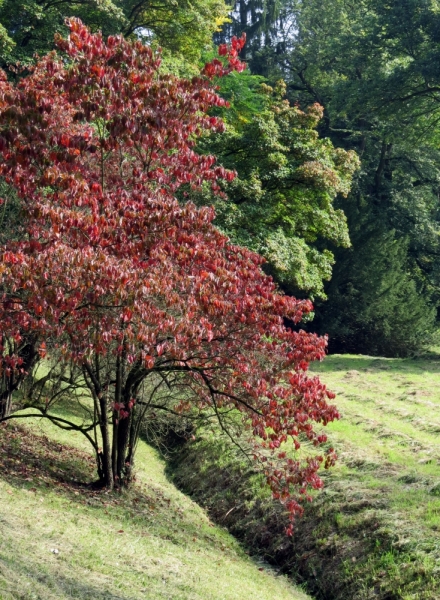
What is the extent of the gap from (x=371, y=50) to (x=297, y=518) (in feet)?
79.4

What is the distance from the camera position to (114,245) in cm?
842

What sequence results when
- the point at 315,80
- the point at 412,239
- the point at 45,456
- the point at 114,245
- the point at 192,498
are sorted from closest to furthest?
the point at 114,245 → the point at 45,456 → the point at 192,498 → the point at 412,239 → the point at 315,80

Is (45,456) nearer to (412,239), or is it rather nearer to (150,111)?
(150,111)

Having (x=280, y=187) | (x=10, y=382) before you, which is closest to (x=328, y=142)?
(x=280, y=187)

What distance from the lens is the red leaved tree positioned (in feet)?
25.5

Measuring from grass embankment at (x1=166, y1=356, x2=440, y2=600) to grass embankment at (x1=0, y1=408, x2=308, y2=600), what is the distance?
57cm

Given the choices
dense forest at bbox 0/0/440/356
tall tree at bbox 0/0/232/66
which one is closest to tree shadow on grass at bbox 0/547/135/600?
dense forest at bbox 0/0/440/356

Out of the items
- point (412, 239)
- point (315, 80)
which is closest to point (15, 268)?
point (412, 239)

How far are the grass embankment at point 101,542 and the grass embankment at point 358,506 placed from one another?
1.86 ft

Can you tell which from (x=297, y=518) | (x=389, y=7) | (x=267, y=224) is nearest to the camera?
(x=297, y=518)

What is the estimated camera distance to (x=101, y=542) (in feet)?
31.9

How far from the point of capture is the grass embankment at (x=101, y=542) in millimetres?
7762

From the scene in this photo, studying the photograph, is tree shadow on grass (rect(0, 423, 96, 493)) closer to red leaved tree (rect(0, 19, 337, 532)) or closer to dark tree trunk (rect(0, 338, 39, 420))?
dark tree trunk (rect(0, 338, 39, 420))

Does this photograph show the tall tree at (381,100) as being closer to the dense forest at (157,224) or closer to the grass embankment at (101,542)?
the dense forest at (157,224)
